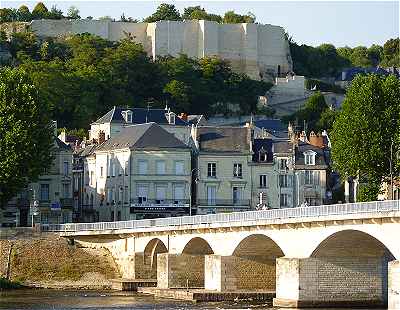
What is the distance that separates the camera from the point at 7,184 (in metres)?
74.2

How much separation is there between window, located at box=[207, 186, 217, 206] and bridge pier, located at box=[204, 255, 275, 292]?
21.4m

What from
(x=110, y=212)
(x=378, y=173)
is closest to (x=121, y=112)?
(x=110, y=212)

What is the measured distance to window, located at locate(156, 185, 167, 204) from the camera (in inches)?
3157

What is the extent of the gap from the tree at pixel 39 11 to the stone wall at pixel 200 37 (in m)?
10.3

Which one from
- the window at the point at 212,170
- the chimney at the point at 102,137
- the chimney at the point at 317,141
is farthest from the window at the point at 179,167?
the chimney at the point at 317,141

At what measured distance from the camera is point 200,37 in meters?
130

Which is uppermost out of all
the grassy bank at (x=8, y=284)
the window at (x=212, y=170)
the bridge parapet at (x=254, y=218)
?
the window at (x=212, y=170)

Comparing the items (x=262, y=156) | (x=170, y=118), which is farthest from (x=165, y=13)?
(x=262, y=156)

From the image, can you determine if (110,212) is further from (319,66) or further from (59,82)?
(319,66)

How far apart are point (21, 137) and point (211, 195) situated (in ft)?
40.8

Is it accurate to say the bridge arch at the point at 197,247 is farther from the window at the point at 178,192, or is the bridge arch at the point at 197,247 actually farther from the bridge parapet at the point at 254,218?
the window at the point at 178,192

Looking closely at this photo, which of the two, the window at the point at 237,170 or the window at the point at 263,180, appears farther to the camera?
the window at the point at 263,180

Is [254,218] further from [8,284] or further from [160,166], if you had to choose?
[160,166]

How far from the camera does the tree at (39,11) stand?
5527 inches
